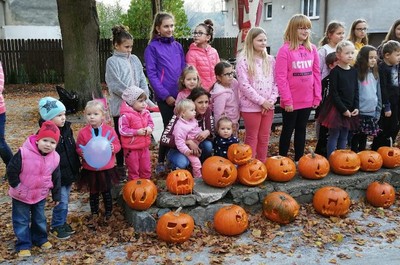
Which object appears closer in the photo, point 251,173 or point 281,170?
point 251,173

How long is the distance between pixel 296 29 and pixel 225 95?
1240 mm

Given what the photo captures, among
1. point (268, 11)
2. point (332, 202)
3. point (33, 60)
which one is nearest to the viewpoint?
point (332, 202)

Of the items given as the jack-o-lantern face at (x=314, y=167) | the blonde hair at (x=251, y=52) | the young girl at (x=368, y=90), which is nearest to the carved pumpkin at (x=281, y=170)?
the jack-o-lantern face at (x=314, y=167)

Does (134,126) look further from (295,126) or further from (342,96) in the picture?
(342,96)

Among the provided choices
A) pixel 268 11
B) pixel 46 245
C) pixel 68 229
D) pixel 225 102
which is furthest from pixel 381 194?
pixel 268 11

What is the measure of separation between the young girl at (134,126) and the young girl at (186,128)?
0.35 meters

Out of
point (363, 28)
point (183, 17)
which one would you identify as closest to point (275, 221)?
point (363, 28)

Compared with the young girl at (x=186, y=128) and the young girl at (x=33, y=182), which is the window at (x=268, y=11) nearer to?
the young girl at (x=186, y=128)

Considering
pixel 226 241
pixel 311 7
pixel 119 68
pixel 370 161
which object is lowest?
pixel 226 241

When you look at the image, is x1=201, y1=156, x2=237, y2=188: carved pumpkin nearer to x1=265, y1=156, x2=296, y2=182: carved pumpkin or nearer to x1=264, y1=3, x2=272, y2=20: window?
x1=265, y1=156, x2=296, y2=182: carved pumpkin

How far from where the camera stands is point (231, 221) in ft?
14.1

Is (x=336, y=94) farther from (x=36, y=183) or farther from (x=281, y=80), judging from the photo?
(x=36, y=183)

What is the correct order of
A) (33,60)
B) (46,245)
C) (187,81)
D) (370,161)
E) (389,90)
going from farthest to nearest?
(33,60), (389,90), (370,161), (187,81), (46,245)

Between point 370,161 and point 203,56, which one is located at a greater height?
point 203,56
